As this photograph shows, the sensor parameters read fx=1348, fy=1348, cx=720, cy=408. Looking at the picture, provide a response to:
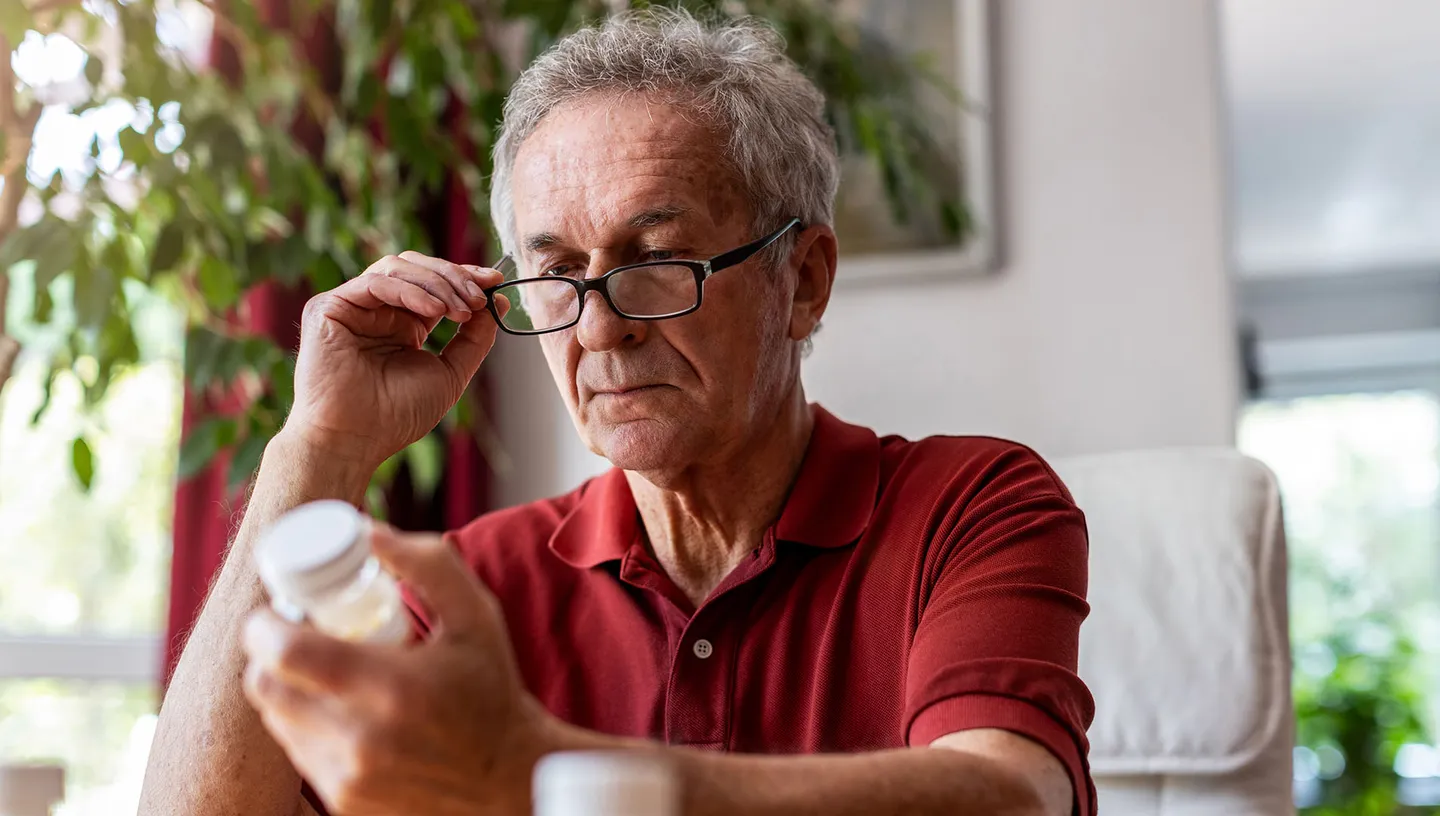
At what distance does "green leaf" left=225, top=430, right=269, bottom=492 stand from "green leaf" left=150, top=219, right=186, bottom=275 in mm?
274

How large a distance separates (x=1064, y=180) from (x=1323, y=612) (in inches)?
219

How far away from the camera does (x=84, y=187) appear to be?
161 cm

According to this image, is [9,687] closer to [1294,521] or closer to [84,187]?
[84,187]

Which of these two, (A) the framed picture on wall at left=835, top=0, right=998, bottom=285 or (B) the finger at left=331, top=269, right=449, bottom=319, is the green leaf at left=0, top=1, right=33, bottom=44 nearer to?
(B) the finger at left=331, top=269, right=449, bottom=319

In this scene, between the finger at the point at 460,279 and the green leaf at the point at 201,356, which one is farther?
the green leaf at the point at 201,356

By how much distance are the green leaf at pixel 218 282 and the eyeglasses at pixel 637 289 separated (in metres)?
0.61

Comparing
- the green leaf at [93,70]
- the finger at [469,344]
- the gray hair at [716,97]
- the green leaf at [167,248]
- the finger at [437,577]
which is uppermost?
the green leaf at [93,70]

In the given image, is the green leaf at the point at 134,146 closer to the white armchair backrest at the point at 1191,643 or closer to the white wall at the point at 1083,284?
the white wall at the point at 1083,284

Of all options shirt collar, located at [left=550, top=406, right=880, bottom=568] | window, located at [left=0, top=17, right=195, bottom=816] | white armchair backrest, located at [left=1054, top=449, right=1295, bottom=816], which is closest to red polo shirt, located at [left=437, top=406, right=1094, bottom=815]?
shirt collar, located at [left=550, top=406, right=880, bottom=568]

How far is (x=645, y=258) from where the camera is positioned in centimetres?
128

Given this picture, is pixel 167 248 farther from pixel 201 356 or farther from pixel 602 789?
pixel 602 789

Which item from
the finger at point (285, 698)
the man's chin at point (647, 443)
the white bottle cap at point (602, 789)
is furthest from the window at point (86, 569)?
the white bottle cap at point (602, 789)

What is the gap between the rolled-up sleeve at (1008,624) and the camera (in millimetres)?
938

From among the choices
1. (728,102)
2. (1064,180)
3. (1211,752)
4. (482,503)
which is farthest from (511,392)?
(1211,752)
